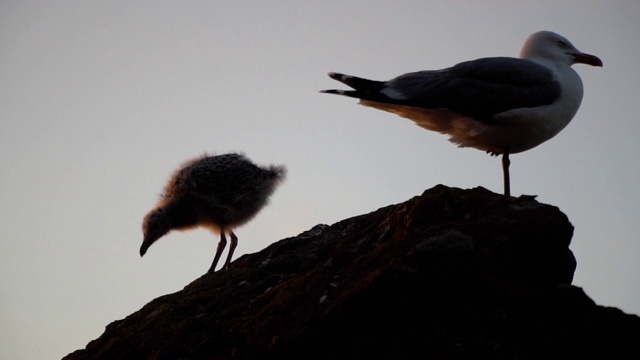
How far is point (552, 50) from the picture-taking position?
32.6ft

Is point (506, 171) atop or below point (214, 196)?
below

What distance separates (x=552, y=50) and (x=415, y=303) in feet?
17.6

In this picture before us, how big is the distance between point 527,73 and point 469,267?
3.82 metres

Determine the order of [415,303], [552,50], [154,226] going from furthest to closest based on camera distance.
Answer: [154,226]
[552,50]
[415,303]

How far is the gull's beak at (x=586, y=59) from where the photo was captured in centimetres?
1019

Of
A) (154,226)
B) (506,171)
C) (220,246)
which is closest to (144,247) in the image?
(154,226)

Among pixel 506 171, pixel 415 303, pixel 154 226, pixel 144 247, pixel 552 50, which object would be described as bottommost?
pixel 415 303

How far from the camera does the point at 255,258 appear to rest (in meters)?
8.80

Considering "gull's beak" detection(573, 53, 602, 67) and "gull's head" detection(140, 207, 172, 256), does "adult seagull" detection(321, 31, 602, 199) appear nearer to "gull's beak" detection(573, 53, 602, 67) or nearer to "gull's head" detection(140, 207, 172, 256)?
"gull's beak" detection(573, 53, 602, 67)

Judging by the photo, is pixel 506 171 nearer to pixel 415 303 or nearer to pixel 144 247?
pixel 415 303

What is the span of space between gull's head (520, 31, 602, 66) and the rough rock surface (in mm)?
3152

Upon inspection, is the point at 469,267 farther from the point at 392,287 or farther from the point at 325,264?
the point at 325,264

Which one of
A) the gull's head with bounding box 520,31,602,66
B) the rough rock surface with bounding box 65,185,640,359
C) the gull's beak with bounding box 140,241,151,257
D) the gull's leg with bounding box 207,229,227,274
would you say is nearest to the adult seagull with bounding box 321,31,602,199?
the gull's head with bounding box 520,31,602,66

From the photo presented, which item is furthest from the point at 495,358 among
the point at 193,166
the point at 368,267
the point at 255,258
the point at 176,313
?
the point at 193,166
